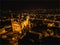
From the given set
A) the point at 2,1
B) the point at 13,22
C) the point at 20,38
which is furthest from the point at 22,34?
the point at 2,1

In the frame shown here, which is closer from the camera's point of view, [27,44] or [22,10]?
[27,44]

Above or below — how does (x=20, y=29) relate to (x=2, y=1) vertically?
below

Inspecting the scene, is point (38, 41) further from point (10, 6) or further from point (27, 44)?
point (10, 6)

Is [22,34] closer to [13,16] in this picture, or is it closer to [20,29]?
[20,29]

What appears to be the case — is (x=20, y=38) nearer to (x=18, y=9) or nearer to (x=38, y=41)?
(x=38, y=41)

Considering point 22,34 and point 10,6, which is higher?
point 10,6

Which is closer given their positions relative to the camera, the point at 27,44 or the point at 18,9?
the point at 27,44

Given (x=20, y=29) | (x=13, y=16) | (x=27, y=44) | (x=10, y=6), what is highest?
(x=10, y=6)

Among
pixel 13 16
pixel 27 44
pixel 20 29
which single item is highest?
pixel 13 16

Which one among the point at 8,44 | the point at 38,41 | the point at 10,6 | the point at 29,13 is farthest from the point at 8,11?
the point at 38,41
